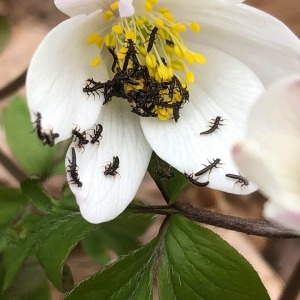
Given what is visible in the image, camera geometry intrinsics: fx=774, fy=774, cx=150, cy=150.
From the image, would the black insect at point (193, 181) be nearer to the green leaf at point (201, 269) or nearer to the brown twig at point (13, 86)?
the green leaf at point (201, 269)

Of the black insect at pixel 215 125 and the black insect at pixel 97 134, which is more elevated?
the black insect at pixel 97 134

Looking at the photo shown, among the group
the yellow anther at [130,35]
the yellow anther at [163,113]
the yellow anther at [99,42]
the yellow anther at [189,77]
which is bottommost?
the yellow anther at [163,113]

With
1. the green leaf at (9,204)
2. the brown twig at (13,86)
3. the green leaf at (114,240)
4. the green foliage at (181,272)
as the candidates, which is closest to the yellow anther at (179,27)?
the green foliage at (181,272)

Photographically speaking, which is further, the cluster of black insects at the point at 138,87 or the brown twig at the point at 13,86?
the brown twig at the point at 13,86

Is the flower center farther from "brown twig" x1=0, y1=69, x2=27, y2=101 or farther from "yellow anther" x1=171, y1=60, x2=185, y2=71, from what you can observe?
"brown twig" x1=0, y1=69, x2=27, y2=101

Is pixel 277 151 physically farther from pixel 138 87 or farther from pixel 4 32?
pixel 4 32

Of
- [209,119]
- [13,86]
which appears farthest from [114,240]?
[209,119]
